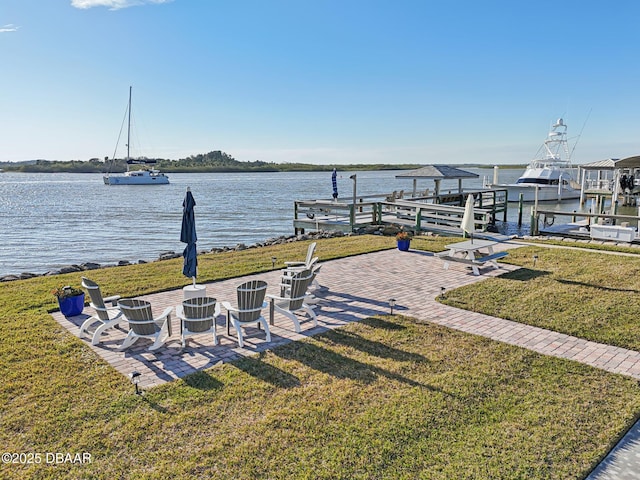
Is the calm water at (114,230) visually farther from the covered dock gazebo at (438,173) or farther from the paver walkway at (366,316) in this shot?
the paver walkway at (366,316)

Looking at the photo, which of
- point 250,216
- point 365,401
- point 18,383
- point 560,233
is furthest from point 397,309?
point 250,216

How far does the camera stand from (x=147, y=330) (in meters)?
6.05

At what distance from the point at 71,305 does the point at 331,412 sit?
17.3 feet

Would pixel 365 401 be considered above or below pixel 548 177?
below

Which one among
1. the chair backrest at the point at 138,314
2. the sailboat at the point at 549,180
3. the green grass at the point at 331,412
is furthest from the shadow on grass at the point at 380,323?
the sailboat at the point at 549,180

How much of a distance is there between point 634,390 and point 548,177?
40057 mm

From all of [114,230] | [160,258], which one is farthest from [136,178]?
[160,258]

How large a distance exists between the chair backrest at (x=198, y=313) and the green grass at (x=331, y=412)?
2.55 ft

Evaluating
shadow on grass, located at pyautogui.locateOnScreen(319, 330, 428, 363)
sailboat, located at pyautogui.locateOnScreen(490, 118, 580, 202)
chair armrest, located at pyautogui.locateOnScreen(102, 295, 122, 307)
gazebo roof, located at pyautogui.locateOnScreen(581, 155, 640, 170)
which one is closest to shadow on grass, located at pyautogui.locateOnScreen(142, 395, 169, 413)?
shadow on grass, located at pyautogui.locateOnScreen(319, 330, 428, 363)

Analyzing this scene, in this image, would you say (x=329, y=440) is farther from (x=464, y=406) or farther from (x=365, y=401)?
(x=464, y=406)

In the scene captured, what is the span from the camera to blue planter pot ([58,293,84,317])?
24.6 feet

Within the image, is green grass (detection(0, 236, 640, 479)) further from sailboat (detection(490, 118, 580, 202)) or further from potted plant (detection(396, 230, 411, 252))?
sailboat (detection(490, 118, 580, 202))

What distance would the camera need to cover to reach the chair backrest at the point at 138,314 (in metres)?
5.83

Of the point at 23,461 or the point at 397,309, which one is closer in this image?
the point at 23,461
